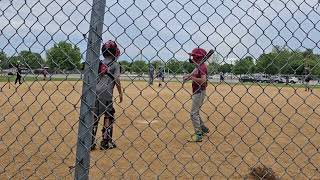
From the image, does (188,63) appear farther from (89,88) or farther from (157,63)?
(89,88)

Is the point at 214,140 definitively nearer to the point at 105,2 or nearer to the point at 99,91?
the point at 99,91

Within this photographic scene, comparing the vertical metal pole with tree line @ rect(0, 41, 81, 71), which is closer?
the vertical metal pole

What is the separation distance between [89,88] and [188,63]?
Answer: 771mm

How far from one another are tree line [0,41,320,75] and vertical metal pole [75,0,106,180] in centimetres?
21

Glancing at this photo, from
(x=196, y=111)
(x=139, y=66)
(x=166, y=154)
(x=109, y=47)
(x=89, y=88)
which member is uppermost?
(x=109, y=47)

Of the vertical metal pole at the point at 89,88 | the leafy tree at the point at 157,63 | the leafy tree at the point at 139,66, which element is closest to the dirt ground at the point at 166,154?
the leafy tree at the point at 157,63

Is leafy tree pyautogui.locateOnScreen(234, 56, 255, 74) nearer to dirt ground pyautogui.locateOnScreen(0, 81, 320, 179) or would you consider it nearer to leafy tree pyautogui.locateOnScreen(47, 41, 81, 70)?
dirt ground pyautogui.locateOnScreen(0, 81, 320, 179)

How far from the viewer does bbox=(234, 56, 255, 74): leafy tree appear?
3426 millimetres

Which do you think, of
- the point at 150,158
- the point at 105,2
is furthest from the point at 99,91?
the point at 105,2

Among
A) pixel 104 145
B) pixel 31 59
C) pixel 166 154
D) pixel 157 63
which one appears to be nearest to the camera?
pixel 157 63

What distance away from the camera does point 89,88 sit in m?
3.41

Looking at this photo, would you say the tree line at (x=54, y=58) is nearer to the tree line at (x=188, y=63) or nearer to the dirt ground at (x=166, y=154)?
the tree line at (x=188, y=63)

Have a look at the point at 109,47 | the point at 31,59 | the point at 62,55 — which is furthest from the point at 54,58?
the point at 109,47

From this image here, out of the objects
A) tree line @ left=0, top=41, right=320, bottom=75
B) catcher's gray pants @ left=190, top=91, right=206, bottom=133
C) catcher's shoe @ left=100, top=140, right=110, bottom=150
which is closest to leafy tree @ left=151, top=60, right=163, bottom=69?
tree line @ left=0, top=41, right=320, bottom=75
